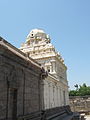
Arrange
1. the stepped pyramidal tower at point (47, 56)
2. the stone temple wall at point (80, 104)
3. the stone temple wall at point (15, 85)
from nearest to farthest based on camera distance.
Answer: the stone temple wall at point (15, 85)
the stepped pyramidal tower at point (47, 56)
the stone temple wall at point (80, 104)

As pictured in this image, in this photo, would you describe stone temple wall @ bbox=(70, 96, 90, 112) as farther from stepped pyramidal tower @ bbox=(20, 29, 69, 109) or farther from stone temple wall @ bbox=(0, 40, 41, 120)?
stone temple wall @ bbox=(0, 40, 41, 120)

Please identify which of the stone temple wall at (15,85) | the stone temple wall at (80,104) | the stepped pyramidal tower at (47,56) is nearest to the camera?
the stone temple wall at (15,85)

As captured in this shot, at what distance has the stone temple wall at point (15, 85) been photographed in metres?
8.99

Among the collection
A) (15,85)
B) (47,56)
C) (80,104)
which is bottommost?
(80,104)

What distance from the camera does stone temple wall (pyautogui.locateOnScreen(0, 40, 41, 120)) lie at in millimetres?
8992

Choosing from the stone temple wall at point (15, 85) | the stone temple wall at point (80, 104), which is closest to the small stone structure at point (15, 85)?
the stone temple wall at point (15, 85)

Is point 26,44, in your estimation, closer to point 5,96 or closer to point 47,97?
point 47,97

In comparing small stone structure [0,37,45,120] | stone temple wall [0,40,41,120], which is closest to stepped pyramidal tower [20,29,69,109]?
small stone structure [0,37,45,120]

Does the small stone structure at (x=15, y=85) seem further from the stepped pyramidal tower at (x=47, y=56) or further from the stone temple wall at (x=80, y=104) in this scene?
the stone temple wall at (x=80, y=104)

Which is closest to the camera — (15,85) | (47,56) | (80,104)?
(15,85)

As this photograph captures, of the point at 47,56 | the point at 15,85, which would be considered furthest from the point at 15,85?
the point at 47,56

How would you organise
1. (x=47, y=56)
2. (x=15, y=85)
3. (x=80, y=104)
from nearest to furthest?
(x=15, y=85)
(x=47, y=56)
(x=80, y=104)

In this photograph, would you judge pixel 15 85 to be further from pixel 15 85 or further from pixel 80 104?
pixel 80 104

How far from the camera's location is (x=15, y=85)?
33.3 ft
